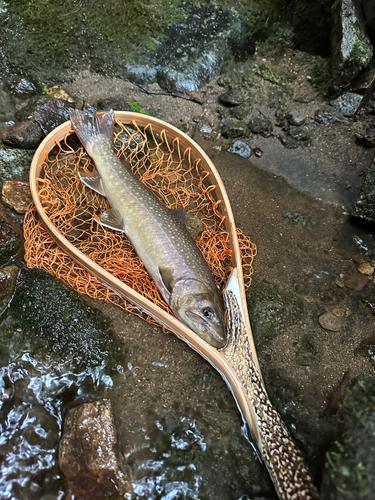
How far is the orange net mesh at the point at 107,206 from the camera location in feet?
11.1

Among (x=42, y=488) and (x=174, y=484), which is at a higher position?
(x=174, y=484)

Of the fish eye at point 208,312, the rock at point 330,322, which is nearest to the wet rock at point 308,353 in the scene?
the rock at point 330,322

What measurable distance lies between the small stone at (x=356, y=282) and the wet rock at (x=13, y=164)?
13.1 feet

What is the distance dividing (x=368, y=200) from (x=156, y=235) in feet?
8.58

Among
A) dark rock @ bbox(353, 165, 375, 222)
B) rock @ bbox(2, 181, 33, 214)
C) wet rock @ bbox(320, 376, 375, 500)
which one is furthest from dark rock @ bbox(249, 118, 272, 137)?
wet rock @ bbox(320, 376, 375, 500)

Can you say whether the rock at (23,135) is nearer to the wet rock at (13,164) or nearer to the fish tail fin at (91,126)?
the wet rock at (13,164)

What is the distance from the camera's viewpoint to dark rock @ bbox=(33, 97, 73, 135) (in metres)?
4.23

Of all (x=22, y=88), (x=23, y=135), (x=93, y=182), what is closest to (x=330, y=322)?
(x=93, y=182)

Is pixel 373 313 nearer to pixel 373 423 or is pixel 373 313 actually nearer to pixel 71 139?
pixel 373 423

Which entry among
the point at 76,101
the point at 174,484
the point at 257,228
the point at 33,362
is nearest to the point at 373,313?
the point at 257,228

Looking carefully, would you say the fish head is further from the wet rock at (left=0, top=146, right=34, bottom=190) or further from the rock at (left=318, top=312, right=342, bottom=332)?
the wet rock at (left=0, top=146, right=34, bottom=190)

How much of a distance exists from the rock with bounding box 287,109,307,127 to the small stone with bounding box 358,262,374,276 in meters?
2.45

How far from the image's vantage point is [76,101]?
478cm

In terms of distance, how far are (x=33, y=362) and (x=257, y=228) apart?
285cm
